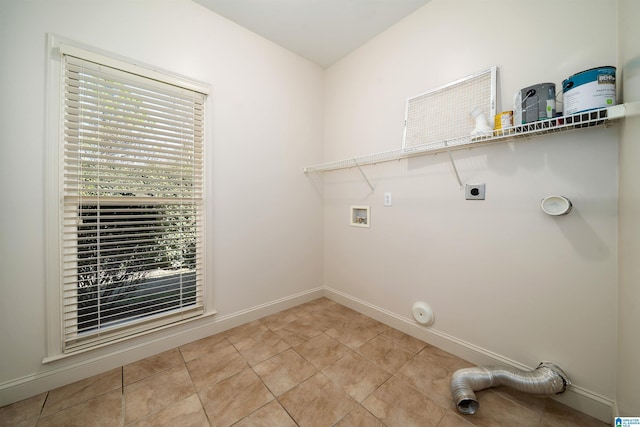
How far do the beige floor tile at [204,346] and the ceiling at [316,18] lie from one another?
2.74 meters

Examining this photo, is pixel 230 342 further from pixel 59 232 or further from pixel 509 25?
pixel 509 25

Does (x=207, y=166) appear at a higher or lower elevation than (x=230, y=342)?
higher

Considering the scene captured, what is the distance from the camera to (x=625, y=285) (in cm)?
107

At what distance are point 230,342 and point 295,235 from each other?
1.14 meters

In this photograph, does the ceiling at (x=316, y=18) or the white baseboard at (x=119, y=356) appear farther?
the ceiling at (x=316, y=18)

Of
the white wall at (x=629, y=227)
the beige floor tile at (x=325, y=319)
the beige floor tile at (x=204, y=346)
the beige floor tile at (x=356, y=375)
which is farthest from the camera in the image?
the beige floor tile at (x=325, y=319)

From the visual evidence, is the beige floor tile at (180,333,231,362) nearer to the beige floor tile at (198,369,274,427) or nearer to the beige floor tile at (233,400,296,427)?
the beige floor tile at (198,369,274,427)

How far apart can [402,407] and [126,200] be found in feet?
7.13

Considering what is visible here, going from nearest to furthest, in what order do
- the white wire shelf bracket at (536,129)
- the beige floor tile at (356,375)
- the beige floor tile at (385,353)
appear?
the white wire shelf bracket at (536,129) → the beige floor tile at (356,375) → the beige floor tile at (385,353)

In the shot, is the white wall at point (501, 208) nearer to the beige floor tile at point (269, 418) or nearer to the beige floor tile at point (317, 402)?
the beige floor tile at point (317, 402)

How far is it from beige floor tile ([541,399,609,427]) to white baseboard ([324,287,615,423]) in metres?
0.03

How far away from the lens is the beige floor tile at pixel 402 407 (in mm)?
1240

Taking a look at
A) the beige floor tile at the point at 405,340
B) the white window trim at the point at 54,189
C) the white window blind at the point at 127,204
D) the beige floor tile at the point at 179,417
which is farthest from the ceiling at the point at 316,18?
the beige floor tile at the point at 179,417

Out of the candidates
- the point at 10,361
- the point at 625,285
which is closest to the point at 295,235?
the point at 10,361
